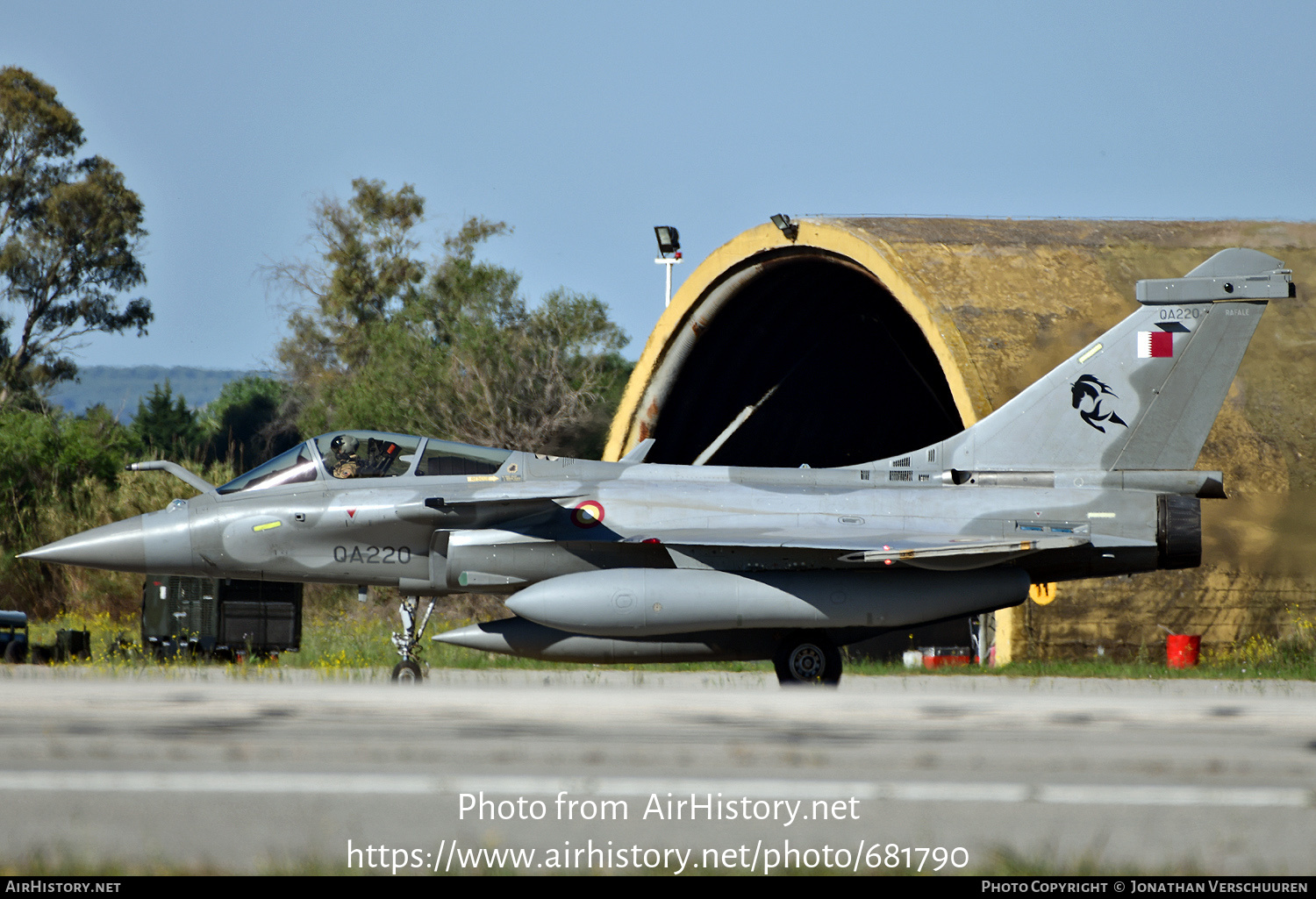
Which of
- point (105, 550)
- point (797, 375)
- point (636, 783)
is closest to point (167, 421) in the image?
point (797, 375)

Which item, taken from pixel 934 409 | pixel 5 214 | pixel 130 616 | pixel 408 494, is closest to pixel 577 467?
pixel 408 494

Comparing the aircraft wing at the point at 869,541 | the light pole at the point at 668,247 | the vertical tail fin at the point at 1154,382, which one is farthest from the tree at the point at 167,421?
the vertical tail fin at the point at 1154,382

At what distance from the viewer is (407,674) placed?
1302 cm

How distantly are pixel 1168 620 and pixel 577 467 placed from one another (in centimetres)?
877

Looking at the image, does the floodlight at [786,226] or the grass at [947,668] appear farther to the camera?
the floodlight at [786,226]

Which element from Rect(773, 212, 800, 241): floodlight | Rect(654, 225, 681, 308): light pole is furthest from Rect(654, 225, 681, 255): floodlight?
Rect(773, 212, 800, 241): floodlight

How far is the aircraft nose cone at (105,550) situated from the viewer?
13.5 meters

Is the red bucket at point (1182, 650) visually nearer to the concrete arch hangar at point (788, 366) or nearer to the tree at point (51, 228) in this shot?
the concrete arch hangar at point (788, 366)

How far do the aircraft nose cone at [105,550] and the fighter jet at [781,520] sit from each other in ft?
0.07

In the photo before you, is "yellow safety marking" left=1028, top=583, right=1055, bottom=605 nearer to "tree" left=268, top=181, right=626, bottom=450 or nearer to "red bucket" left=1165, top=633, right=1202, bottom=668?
"red bucket" left=1165, top=633, right=1202, bottom=668

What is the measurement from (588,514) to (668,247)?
1394cm

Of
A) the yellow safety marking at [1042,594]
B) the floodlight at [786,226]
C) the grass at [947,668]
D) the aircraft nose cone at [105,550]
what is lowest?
the grass at [947,668]

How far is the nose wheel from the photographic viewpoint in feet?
42.7
